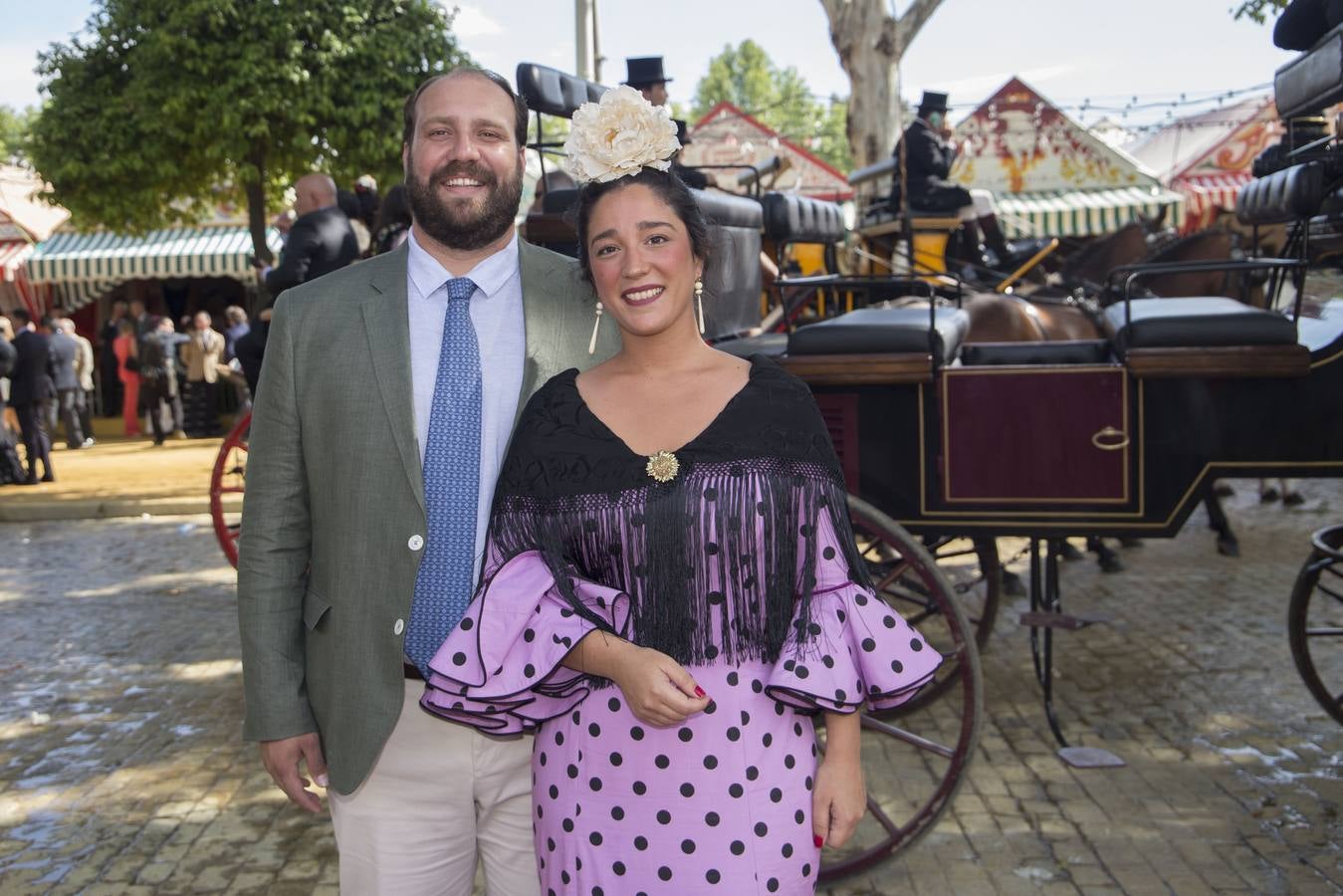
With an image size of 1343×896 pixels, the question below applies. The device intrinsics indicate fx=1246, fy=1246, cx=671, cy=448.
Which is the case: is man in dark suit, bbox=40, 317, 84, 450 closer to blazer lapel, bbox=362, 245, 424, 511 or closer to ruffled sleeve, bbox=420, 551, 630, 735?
blazer lapel, bbox=362, 245, 424, 511

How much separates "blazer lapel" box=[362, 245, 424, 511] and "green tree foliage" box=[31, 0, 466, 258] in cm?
1192

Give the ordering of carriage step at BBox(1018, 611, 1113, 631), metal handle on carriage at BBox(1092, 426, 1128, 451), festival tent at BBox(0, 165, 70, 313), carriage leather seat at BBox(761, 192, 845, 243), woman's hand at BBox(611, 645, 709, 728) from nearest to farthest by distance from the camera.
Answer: woman's hand at BBox(611, 645, 709, 728) → metal handle on carriage at BBox(1092, 426, 1128, 451) → carriage step at BBox(1018, 611, 1113, 631) → carriage leather seat at BBox(761, 192, 845, 243) → festival tent at BBox(0, 165, 70, 313)

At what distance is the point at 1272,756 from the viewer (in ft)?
15.1

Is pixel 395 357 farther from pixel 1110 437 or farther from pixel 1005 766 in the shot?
pixel 1005 766

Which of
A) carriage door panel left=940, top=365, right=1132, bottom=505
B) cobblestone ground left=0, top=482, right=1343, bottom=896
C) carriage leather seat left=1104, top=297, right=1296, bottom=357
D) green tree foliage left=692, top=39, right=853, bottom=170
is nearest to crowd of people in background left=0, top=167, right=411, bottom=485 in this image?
cobblestone ground left=0, top=482, right=1343, bottom=896

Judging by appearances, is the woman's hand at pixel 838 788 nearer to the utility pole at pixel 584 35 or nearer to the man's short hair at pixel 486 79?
the man's short hair at pixel 486 79

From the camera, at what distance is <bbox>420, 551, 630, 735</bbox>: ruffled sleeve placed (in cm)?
201

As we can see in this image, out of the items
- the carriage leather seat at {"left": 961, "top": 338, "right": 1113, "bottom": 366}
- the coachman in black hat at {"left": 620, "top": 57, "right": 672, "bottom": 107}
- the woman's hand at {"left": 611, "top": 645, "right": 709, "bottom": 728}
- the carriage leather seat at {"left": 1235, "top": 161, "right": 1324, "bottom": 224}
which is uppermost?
the coachman in black hat at {"left": 620, "top": 57, "right": 672, "bottom": 107}

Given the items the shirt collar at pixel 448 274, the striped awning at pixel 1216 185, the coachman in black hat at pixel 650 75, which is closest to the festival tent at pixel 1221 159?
the striped awning at pixel 1216 185

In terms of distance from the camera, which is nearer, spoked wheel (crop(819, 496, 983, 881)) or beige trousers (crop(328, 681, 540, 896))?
beige trousers (crop(328, 681, 540, 896))

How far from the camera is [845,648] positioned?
2.04 meters

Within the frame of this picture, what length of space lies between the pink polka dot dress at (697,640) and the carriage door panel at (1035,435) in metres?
2.28

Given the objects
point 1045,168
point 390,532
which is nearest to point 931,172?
point 390,532

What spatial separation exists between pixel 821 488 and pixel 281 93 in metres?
13.0
